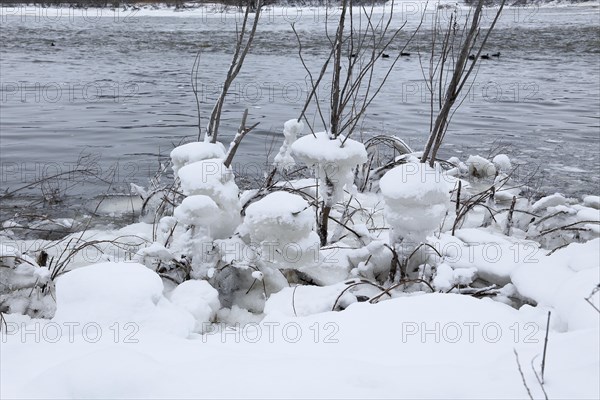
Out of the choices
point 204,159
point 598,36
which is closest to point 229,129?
point 204,159

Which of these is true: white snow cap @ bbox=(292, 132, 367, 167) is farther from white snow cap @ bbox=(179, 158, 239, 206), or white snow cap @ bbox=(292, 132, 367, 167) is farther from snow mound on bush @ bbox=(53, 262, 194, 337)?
snow mound on bush @ bbox=(53, 262, 194, 337)

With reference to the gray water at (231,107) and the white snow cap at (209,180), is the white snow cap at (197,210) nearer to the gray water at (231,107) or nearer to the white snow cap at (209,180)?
the white snow cap at (209,180)

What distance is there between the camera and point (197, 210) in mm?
2779

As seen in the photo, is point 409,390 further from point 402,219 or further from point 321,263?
point 321,263

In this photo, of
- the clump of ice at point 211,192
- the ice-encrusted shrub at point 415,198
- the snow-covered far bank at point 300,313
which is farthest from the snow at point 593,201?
the clump of ice at point 211,192

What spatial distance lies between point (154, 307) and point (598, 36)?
24395 millimetres

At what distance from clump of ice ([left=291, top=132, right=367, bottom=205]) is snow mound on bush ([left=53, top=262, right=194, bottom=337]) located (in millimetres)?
1113

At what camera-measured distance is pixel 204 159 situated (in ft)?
10.7

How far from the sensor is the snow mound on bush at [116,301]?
207 centimetres

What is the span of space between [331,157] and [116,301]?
130cm

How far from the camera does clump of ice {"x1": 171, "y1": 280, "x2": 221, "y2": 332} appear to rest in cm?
261

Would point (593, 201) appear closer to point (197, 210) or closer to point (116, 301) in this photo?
point (197, 210)

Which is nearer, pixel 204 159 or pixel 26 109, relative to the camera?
pixel 204 159

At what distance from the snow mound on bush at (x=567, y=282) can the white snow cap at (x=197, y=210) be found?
154 centimetres
